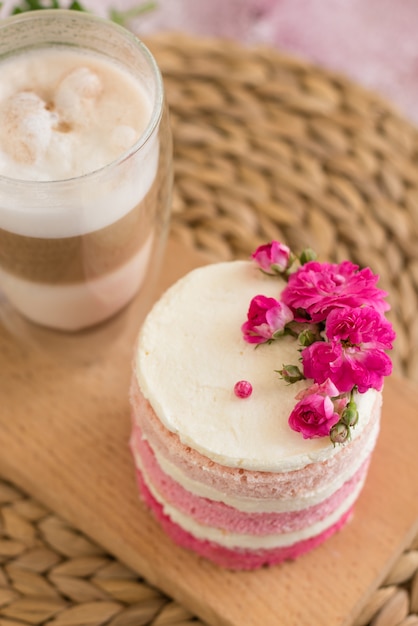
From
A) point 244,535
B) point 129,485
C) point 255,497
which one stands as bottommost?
point 129,485

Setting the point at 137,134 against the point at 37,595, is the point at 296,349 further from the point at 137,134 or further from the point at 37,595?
the point at 37,595

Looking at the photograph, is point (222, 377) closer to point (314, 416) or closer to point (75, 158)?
point (314, 416)

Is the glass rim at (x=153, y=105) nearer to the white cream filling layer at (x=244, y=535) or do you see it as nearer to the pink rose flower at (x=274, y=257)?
the pink rose flower at (x=274, y=257)

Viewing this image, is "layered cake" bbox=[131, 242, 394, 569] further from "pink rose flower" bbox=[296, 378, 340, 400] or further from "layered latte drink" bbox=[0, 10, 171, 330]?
"layered latte drink" bbox=[0, 10, 171, 330]

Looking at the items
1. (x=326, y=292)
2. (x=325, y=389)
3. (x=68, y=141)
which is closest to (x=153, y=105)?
(x=68, y=141)

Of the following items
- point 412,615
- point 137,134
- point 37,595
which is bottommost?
point 37,595

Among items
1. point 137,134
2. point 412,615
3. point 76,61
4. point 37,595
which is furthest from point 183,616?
point 76,61

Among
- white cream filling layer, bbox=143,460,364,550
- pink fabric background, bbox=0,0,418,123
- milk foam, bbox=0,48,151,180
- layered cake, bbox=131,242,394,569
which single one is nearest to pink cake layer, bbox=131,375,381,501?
layered cake, bbox=131,242,394,569
